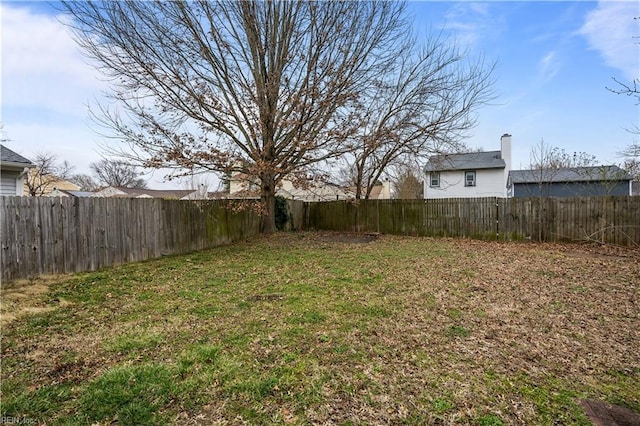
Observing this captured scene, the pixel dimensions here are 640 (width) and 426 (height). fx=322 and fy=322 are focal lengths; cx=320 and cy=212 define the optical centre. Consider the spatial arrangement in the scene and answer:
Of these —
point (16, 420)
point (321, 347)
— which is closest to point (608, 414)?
point (321, 347)

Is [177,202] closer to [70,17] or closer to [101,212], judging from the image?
[101,212]

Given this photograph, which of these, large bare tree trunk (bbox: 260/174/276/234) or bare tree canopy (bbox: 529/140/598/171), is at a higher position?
bare tree canopy (bbox: 529/140/598/171)

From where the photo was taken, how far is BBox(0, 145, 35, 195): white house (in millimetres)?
8039

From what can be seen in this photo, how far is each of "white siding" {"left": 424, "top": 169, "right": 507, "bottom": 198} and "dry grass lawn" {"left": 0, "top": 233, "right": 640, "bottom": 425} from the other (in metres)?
16.6

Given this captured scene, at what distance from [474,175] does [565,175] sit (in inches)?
213

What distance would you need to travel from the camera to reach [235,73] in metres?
9.84

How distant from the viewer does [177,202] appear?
8.97m

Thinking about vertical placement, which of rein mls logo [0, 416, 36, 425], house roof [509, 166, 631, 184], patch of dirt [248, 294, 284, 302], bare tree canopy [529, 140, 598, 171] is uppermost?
bare tree canopy [529, 140, 598, 171]

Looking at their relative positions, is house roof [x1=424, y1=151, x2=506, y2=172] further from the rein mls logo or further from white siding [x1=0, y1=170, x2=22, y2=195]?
the rein mls logo

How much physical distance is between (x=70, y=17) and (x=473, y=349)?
36.2ft

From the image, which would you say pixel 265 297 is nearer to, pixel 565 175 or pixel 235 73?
pixel 235 73

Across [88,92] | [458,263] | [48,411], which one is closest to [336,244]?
[458,263]

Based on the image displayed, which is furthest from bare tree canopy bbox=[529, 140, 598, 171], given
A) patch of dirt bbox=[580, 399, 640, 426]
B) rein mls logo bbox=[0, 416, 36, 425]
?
rein mls logo bbox=[0, 416, 36, 425]

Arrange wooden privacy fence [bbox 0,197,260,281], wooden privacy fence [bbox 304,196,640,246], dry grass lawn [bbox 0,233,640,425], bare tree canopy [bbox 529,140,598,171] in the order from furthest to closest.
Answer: bare tree canopy [bbox 529,140,598,171], wooden privacy fence [bbox 304,196,640,246], wooden privacy fence [bbox 0,197,260,281], dry grass lawn [bbox 0,233,640,425]
